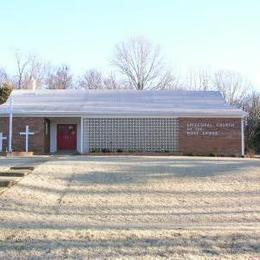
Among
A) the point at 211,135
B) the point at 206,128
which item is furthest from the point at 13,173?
the point at 211,135

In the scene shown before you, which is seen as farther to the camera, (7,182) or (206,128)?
(206,128)

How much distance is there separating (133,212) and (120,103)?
21.5 meters

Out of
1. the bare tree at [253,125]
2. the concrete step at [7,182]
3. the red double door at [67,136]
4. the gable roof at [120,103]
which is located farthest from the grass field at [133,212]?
the bare tree at [253,125]

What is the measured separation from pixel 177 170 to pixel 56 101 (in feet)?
59.2

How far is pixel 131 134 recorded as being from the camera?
29203 mm

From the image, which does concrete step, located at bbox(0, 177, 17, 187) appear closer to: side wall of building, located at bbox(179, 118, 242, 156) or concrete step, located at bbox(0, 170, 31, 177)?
concrete step, located at bbox(0, 170, 31, 177)

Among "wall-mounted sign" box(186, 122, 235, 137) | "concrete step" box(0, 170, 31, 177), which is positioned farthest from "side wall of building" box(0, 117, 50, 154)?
"concrete step" box(0, 170, 31, 177)

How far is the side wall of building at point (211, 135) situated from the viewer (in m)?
29.3

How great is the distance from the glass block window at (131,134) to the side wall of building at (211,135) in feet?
1.80

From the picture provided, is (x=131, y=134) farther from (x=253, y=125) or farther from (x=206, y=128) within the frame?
(x=253, y=125)

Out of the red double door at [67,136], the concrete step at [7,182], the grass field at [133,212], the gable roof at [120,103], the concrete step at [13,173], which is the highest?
the gable roof at [120,103]

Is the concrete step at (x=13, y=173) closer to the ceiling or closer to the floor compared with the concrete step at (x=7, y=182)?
closer to the ceiling

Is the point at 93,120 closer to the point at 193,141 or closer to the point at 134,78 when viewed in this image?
the point at 193,141

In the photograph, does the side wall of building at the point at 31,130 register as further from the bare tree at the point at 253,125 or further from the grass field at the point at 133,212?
the bare tree at the point at 253,125
